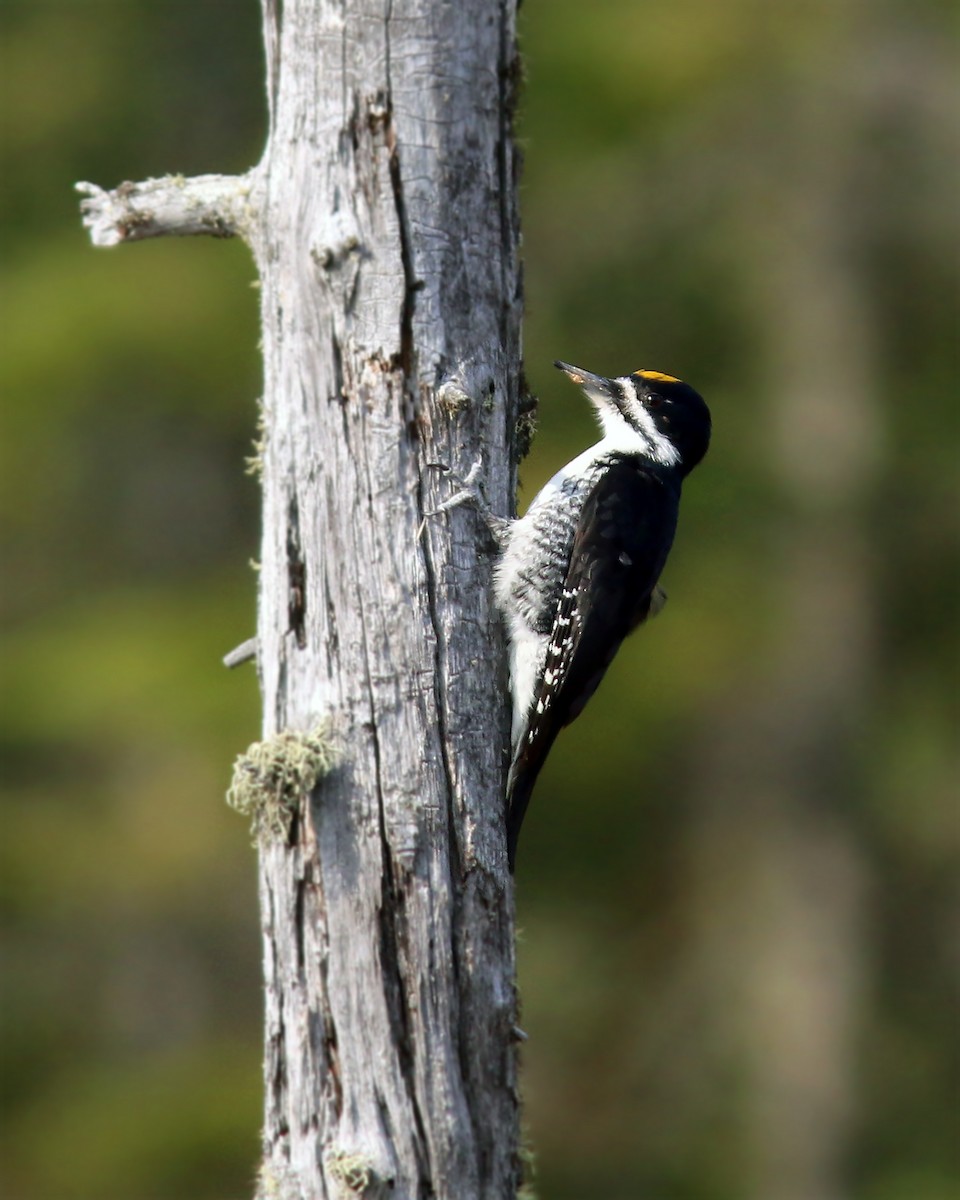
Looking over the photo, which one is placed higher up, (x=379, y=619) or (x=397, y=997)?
(x=379, y=619)

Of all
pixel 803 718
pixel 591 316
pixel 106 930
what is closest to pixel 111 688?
pixel 106 930

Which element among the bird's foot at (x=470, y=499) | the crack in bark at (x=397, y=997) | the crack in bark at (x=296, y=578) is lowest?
the crack in bark at (x=397, y=997)

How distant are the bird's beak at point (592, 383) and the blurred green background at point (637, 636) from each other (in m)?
4.15

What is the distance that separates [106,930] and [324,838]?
8.25 metres

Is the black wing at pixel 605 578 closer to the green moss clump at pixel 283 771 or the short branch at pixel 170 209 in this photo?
the green moss clump at pixel 283 771

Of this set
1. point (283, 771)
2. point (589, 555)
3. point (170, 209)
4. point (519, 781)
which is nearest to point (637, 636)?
point (589, 555)

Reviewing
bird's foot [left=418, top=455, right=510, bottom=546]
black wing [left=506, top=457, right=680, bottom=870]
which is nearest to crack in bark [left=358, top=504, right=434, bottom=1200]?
bird's foot [left=418, top=455, right=510, bottom=546]

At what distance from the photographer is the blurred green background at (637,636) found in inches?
393

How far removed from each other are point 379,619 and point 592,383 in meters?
1.90

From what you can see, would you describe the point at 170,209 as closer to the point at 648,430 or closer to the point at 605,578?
the point at 605,578

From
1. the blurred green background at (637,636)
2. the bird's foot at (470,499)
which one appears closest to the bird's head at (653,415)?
the bird's foot at (470,499)

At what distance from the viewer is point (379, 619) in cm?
337

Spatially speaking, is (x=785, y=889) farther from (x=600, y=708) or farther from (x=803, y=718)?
(x=600, y=708)

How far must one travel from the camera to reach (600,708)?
1020 cm
